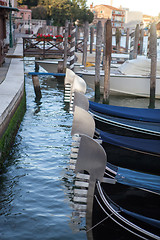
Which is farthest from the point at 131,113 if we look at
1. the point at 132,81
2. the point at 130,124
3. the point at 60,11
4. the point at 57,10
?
the point at 57,10

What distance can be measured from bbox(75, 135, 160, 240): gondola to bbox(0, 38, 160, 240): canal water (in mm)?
553

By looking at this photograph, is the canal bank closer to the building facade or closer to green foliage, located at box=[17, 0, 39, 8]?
green foliage, located at box=[17, 0, 39, 8]

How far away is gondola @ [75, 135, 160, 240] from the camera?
3395 millimetres

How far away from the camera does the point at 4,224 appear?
4.43 m

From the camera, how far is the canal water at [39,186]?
14.3 ft

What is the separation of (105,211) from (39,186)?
203 cm

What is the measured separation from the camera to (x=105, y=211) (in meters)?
3.67

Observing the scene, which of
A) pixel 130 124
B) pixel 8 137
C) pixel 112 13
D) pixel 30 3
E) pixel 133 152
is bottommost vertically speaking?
pixel 8 137

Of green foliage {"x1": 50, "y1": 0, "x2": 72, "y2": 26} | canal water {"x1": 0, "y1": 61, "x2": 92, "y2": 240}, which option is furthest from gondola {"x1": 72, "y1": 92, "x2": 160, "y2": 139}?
green foliage {"x1": 50, "y1": 0, "x2": 72, "y2": 26}

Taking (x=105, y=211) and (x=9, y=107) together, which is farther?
(x=9, y=107)

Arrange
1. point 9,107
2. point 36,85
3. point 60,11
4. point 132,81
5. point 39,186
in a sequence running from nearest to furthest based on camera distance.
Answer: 1. point 39,186
2. point 9,107
3. point 36,85
4. point 132,81
5. point 60,11

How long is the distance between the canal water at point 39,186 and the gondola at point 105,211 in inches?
21.8

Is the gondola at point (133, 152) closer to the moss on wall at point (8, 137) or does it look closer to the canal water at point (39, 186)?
the canal water at point (39, 186)

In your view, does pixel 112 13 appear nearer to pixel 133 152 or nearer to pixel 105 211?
pixel 133 152
